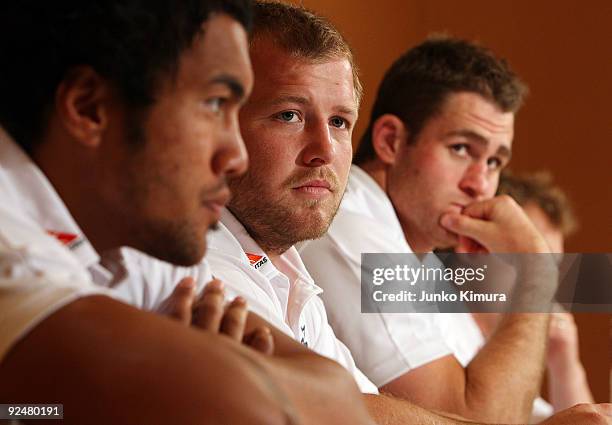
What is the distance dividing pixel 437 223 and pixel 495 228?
127 millimetres

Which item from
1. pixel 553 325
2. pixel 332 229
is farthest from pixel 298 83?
pixel 553 325

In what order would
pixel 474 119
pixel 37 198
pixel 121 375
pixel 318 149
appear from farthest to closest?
pixel 474 119, pixel 318 149, pixel 37 198, pixel 121 375

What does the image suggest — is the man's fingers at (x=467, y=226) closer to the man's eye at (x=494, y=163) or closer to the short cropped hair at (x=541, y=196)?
the man's eye at (x=494, y=163)

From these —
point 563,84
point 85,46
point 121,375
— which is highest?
point 563,84

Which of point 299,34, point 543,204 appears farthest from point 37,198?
point 543,204

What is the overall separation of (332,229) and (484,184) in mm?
441

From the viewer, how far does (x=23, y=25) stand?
2.05 feet

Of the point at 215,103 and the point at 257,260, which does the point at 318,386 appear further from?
the point at 257,260

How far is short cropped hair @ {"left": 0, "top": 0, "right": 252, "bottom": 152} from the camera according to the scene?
2.02 ft

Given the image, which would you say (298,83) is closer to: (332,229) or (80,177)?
(332,229)

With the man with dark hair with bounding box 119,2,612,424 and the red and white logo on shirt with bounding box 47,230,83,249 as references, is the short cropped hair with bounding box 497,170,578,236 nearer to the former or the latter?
the man with dark hair with bounding box 119,2,612,424

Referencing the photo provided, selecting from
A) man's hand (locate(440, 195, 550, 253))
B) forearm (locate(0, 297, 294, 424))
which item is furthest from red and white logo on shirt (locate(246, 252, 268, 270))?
man's hand (locate(440, 195, 550, 253))

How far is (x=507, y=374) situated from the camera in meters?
1.37

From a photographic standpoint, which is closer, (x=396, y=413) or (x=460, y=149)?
(x=396, y=413)
